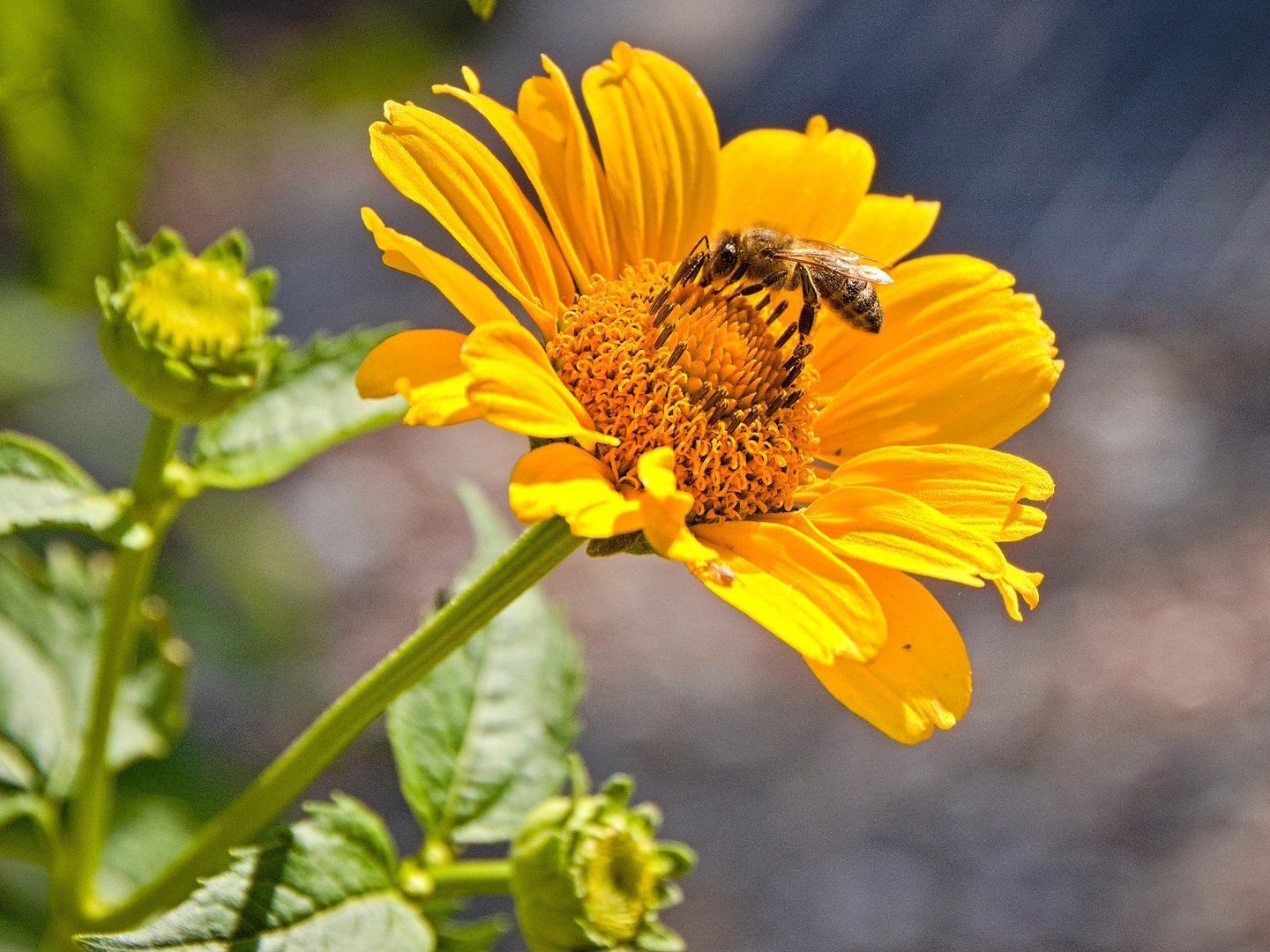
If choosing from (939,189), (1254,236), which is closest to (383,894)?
(939,189)

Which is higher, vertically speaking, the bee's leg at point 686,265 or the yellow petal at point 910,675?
A: the bee's leg at point 686,265

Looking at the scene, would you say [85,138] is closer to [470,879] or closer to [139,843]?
[139,843]

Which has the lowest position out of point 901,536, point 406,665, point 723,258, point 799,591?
point 406,665

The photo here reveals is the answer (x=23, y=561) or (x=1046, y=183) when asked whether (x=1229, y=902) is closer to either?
(x=1046, y=183)

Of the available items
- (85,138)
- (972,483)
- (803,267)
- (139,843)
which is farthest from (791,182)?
(85,138)

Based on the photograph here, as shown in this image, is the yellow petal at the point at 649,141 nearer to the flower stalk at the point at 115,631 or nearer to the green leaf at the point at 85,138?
the flower stalk at the point at 115,631

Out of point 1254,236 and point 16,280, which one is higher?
point 1254,236

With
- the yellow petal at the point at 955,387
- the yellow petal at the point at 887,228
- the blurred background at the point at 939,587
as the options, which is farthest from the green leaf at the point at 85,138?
the yellow petal at the point at 955,387
